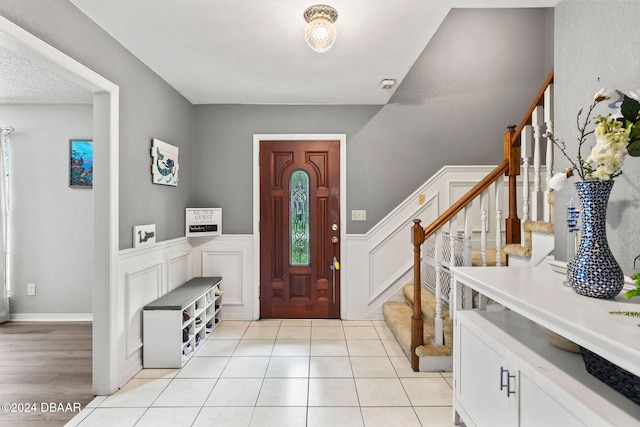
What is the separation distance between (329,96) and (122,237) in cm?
240

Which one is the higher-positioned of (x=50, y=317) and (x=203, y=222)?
(x=203, y=222)

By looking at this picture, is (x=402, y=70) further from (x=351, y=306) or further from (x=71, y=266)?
(x=71, y=266)

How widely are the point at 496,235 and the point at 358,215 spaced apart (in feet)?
5.18

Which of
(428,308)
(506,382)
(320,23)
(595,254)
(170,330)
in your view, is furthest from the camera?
(428,308)

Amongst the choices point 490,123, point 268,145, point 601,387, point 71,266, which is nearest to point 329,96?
point 268,145

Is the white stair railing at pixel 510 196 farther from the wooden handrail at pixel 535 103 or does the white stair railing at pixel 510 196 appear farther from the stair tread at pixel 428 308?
the stair tread at pixel 428 308

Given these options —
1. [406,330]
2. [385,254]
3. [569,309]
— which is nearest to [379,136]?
[385,254]

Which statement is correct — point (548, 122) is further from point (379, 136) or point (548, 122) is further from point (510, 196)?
point (379, 136)

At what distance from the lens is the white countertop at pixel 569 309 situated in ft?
2.92

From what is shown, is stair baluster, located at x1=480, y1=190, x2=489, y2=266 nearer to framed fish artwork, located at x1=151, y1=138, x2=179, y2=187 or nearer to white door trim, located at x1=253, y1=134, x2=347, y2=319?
white door trim, located at x1=253, y1=134, x2=347, y2=319

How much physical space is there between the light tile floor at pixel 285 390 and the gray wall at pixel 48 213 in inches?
74.2

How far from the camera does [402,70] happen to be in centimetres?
295

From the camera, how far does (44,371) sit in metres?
2.63

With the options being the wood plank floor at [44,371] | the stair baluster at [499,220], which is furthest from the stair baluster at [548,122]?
the wood plank floor at [44,371]
